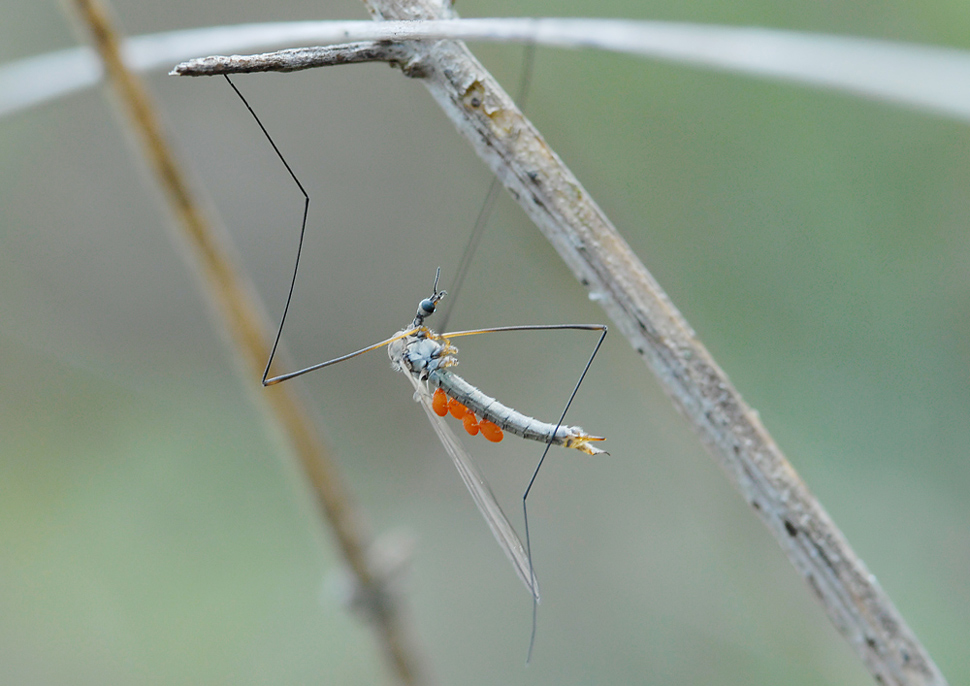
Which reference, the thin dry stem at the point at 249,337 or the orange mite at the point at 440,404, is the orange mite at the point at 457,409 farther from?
the thin dry stem at the point at 249,337

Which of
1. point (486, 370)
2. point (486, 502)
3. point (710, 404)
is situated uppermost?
point (486, 370)

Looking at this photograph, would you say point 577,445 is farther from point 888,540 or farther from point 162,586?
point 162,586

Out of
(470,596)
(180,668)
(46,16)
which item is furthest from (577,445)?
(46,16)

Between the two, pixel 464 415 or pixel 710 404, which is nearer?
pixel 710 404

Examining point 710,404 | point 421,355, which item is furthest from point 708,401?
point 421,355

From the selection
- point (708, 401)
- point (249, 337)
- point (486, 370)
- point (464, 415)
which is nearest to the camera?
point (708, 401)

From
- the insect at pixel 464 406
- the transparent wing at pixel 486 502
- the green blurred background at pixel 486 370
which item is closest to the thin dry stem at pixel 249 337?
the insect at pixel 464 406

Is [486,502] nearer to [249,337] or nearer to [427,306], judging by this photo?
[427,306]

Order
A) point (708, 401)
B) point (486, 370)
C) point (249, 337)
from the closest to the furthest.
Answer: point (708, 401) → point (249, 337) → point (486, 370)
